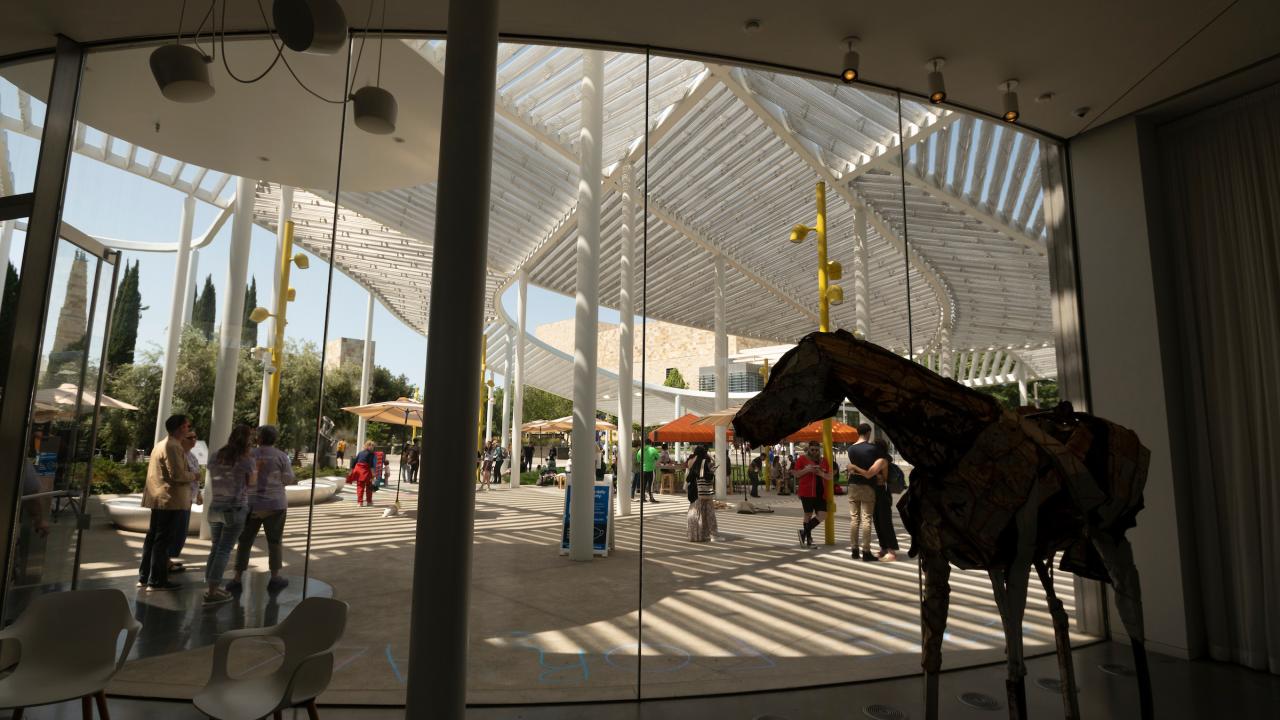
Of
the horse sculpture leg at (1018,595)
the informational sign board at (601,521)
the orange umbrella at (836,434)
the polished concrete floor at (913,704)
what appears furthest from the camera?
the informational sign board at (601,521)

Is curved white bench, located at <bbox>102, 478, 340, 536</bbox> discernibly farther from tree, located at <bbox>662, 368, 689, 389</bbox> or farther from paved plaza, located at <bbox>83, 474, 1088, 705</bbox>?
tree, located at <bbox>662, 368, 689, 389</bbox>

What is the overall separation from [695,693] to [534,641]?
1.03 metres

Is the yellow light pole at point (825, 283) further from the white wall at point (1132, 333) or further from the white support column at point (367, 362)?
the white support column at point (367, 362)

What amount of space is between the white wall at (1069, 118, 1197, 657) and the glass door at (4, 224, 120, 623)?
19.4 feet

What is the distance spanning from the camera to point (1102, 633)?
407 centimetres

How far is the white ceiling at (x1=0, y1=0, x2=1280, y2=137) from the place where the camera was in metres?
3.07

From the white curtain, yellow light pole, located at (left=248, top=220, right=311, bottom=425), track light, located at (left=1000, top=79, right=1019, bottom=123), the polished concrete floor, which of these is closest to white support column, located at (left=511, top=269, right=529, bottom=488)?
yellow light pole, located at (left=248, top=220, right=311, bottom=425)

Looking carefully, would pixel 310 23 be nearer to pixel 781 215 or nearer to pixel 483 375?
pixel 483 375

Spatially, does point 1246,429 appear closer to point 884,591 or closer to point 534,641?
point 884,591

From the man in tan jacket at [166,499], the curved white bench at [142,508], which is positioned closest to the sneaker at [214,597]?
the man in tan jacket at [166,499]

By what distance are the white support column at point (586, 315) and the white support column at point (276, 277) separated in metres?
2.61

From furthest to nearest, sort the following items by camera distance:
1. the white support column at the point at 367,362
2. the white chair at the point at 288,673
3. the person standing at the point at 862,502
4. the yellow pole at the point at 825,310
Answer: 1. the yellow pole at the point at 825,310
2. the person standing at the point at 862,502
3. the white support column at the point at 367,362
4. the white chair at the point at 288,673

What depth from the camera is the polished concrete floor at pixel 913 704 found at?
2.87 metres

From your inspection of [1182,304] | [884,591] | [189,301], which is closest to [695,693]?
[884,591]
